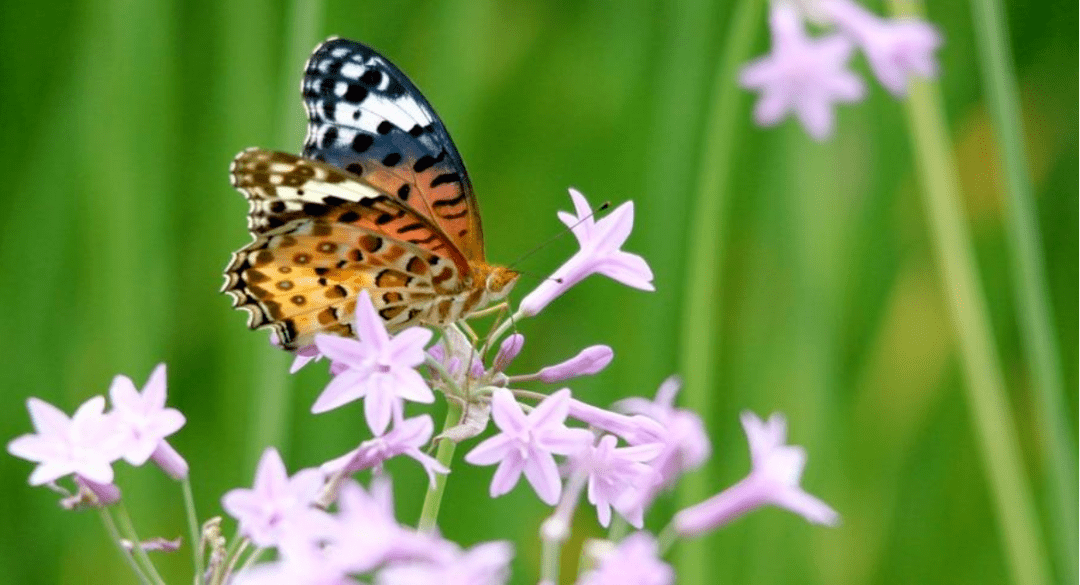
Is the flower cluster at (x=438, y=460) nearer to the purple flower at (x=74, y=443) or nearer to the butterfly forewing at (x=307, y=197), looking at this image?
the purple flower at (x=74, y=443)

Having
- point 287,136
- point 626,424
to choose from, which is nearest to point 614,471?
point 626,424

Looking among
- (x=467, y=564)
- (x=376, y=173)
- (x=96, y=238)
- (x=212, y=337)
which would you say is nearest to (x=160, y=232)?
(x=96, y=238)

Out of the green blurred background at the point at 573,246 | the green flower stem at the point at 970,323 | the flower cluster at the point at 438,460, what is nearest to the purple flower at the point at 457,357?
the flower cluster at the point at 438,460

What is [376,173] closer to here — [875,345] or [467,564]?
[467,564]

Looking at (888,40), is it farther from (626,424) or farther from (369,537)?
(369,537)

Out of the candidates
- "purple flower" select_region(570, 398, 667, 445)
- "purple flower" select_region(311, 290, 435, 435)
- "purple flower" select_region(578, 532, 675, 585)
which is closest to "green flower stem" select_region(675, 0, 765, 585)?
"purple flower" select_region(570, 398, 667, 445)
